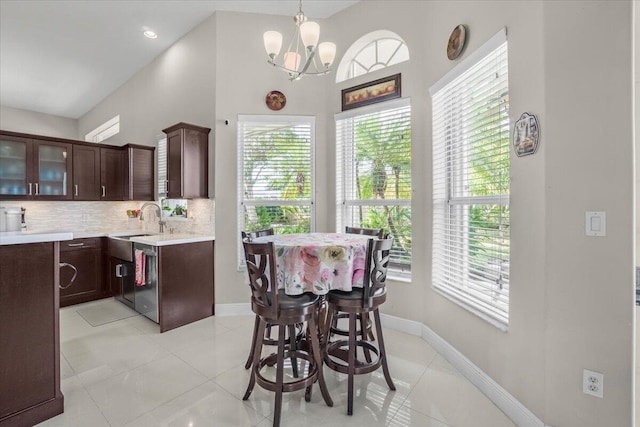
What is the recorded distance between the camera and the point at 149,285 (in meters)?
3.20

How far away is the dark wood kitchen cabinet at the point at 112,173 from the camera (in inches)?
174

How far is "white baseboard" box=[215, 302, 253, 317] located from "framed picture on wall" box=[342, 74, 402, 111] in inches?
102

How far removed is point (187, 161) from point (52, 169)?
7.52 ft

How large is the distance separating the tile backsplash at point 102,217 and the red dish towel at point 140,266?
69 centimetres

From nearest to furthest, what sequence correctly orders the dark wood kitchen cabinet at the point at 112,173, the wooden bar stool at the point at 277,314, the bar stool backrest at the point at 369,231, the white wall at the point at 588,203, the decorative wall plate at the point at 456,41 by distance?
the white wall at the point at 588,203 < the wooden bar stool at the point at 277,314 < the decorative wall plate at the point at 456,41 < the bar stool backrest at the point at 369,231 < the dark wood kitchen cabinet at the point at 112,173

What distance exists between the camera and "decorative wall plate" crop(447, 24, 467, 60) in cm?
219

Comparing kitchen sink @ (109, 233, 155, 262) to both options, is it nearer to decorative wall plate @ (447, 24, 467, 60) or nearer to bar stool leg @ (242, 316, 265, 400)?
bar stool leg @ (242, 316, 265, 400)

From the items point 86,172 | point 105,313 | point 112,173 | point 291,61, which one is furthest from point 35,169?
point 291,61

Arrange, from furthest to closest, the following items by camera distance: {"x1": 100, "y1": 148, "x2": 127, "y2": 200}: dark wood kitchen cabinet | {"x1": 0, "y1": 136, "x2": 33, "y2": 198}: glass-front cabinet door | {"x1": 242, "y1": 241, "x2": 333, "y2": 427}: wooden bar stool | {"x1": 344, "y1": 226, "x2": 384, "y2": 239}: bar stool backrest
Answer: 1. {"x1": 100, "y1": 148, "x2": 127, "y2": 200}: dark wood kitchen cabinet
2. {"x1": 0, "y1": 136, "x2": 33, "y2": 198}: glass-front cabinet door
3. {"x1": 344, "y1": 226, "x2": 384, "y2": 239}: bar stool backrest
4. {"x1": 242, "y1": 241, "x2": 333, "y2": 427}: wooden bar stool

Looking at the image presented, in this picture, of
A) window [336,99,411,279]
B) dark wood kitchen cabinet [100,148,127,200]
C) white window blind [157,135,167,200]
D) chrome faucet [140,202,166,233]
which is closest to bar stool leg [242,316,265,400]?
window [336,99,411,279]

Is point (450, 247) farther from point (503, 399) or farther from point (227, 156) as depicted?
point (227, 156)

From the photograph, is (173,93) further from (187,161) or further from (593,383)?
(593,383)

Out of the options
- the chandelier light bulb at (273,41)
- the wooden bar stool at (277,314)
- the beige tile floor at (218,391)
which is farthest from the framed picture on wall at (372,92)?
the beige tile floor at (218,391)

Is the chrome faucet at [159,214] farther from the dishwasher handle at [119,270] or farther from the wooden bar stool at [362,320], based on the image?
the wooden bar stool at [362,320]
